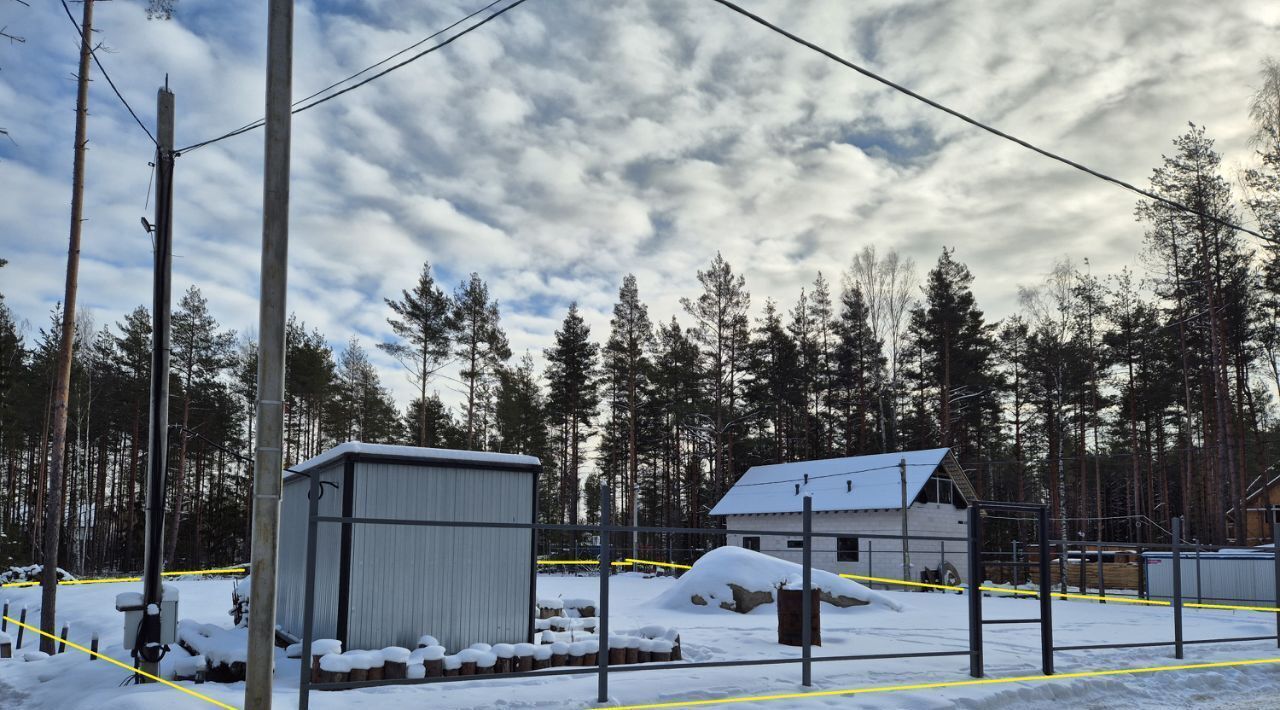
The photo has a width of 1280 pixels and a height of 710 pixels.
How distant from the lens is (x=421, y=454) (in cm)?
1095

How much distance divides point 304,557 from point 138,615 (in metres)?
2.37

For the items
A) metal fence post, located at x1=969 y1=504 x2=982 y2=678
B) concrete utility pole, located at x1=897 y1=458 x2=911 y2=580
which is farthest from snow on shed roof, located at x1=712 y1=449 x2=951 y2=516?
metal fence post, located at x1=969 y1=504 x2=982 y2=678

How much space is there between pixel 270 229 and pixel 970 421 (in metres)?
43.7

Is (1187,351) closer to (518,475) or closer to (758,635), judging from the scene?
(758,635)

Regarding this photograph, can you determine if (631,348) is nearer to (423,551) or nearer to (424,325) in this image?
(424,325)

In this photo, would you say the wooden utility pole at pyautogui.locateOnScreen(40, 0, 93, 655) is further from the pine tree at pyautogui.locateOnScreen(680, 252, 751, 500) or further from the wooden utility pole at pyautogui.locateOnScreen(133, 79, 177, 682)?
the pine tree at pyautogui.locateOnScreen(680, 252, 751, 500)

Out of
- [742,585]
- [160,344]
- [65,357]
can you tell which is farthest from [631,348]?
[160,344]

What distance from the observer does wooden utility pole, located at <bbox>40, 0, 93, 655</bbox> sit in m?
15.1

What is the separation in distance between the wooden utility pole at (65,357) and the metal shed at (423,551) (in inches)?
255

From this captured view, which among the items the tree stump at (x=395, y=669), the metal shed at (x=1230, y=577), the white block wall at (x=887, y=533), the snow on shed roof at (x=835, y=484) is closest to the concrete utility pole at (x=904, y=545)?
the white block wall at (x=887, y=533)

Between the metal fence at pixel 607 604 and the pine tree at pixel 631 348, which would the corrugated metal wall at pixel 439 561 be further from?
the pine tree at pixel 631 348

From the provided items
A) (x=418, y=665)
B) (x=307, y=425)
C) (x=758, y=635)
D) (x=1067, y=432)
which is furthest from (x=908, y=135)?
(x=307, y=425)

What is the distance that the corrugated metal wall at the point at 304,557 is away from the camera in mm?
10789

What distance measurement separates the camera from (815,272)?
5106 cm
